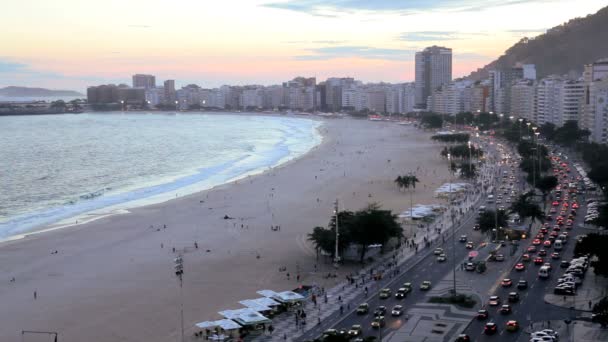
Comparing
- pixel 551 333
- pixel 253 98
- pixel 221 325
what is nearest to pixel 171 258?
pixel 221 325

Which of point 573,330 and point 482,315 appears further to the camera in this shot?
point 482,315

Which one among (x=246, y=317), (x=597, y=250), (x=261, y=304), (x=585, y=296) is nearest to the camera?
(x=246, y=317)

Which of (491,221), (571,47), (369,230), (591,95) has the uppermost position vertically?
(571,47)

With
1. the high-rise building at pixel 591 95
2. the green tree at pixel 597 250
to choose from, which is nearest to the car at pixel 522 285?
the green tree at pixel 597 250

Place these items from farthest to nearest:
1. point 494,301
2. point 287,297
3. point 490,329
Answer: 1. point 287,297
2. point 494,301
3. point 490,329

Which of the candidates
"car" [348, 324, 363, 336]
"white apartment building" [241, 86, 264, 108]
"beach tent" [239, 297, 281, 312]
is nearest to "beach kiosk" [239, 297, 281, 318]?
"beach tent" [239, 297, 281, 312]

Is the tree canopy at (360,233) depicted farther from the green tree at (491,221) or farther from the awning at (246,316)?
the awning at (246,316)

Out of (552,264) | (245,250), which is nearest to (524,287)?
(552,264)

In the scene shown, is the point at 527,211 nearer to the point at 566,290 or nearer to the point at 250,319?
the point at 566,290
